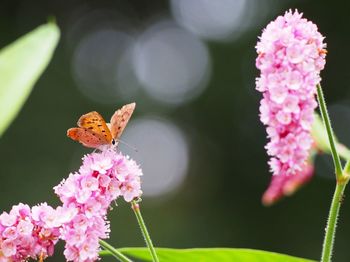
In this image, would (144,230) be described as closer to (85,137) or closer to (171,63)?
(85,137)

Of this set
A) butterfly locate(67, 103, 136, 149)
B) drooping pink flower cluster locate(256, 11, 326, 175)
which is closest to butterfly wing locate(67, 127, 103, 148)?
butterfly locate(67, 103, 136, 149)

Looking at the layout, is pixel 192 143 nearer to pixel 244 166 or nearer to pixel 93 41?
pixel 244 166

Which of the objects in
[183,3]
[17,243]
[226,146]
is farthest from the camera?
[183,3]

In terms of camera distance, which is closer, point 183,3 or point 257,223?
point 257,223

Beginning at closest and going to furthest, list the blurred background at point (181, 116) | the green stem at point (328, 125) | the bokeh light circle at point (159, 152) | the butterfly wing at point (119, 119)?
the green stem at point (328, 125)
the butterfly wing at point (119, 119)
the blurred background at point (181, 116)
the bokeh light circle at point (159, 152)

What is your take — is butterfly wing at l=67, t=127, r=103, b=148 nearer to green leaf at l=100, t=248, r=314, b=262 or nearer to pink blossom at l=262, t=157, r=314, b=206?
green leaf at l=100, t=248, r=314, b=262

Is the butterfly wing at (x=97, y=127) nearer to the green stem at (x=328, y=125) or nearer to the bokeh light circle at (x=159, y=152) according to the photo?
the green stem at (x=328, y=125)

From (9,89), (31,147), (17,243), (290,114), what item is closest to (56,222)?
(17,243)

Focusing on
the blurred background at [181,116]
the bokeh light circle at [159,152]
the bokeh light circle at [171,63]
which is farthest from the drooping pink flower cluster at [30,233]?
the bokeh light circle at [171,63]
